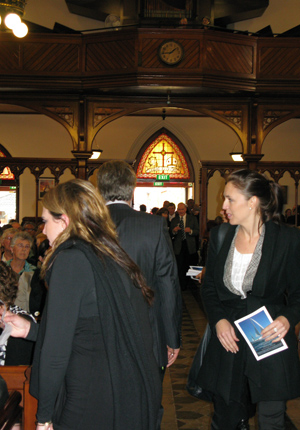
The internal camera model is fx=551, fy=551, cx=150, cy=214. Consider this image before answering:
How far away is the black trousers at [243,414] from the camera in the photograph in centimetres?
272

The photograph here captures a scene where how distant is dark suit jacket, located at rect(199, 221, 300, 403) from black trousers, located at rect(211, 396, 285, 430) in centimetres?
8

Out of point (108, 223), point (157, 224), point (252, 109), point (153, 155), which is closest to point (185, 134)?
point (153, 155)

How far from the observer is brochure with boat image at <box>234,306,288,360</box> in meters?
2.67

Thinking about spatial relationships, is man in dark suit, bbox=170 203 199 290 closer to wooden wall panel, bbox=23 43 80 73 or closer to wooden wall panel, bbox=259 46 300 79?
wooden wall panel, bbox=259 46 300 79

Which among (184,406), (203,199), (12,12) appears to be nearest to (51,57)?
(12,12)

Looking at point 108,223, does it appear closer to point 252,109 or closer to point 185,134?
point 252,109

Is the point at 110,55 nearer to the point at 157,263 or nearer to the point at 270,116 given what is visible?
the point at 270,116

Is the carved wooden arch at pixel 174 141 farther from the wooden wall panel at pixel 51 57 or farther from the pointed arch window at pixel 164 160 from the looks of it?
the wooden wall panel at pixel 51 57

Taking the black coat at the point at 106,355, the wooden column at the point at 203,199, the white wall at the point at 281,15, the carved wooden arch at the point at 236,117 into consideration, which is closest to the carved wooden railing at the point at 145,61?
the carved wooden arch at the point at 236,117

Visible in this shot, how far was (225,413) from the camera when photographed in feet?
9.32

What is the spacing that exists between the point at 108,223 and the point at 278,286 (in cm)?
113

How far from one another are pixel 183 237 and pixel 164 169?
6534 mm

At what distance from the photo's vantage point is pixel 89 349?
1896mm

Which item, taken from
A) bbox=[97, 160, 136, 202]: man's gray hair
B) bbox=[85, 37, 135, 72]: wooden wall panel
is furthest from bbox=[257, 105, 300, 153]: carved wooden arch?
bbox=[97, 160, 136, 202]: man's gray hair
